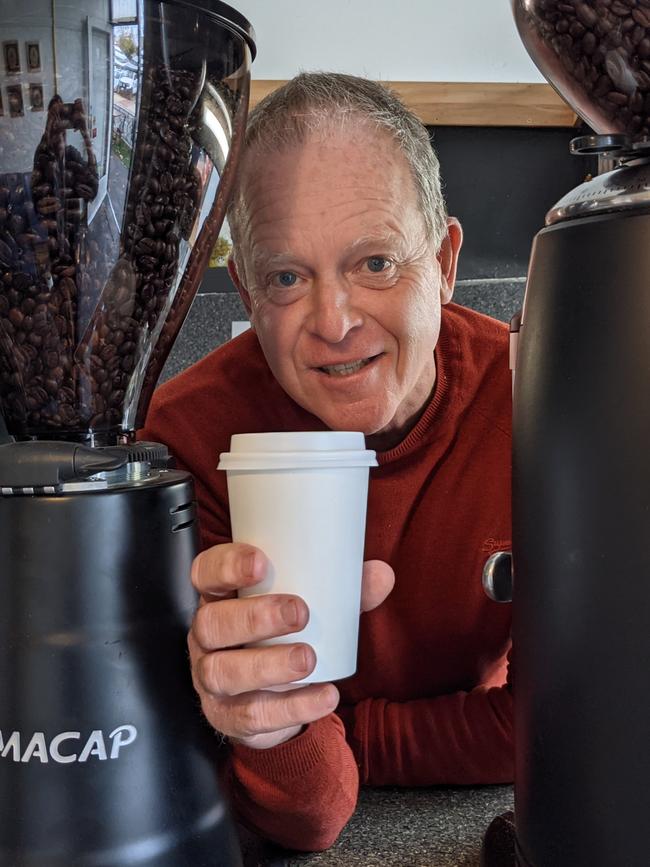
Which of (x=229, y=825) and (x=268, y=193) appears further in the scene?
(x=268, y=193)

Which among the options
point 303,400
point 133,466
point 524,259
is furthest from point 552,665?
point 524,259

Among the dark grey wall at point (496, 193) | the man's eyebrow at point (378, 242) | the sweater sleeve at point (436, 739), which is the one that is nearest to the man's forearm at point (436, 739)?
the sweater sleeve at point (436, 739)

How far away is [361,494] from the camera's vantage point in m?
0.48

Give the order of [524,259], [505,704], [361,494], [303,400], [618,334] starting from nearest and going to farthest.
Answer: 1. [618,334]
2. [361,494]
3. [505,704]
4. [303,400]
5. [524,259]

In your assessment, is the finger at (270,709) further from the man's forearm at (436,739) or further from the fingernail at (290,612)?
the man's forearm at (436,739)

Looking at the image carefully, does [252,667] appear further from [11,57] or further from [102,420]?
[11,57]

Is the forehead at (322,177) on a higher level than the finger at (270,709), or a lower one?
higher

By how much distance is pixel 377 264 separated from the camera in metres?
0.87

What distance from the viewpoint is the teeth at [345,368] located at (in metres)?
0.88

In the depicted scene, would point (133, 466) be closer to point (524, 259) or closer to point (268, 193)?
point (268, 193)

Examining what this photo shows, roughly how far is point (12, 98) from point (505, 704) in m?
0.60

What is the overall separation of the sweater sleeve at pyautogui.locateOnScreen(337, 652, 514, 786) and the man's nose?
1.12 feet

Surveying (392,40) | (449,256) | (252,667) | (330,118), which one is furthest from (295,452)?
(392,40)

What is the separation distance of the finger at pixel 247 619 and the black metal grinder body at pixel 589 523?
118 millimetres
